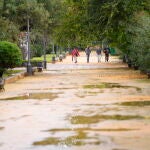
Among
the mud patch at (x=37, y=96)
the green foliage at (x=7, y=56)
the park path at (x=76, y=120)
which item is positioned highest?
the green foliage at (x=7, y=56)

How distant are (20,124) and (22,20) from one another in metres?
26.7

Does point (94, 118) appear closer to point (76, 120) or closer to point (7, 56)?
point (76, 120)

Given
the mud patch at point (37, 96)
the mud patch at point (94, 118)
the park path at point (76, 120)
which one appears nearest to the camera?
the park path at point (76, 120)

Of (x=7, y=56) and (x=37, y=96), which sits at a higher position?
(x=7, y=56)

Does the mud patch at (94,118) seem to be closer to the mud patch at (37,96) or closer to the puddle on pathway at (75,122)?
the puddle on pathway at (75,122)

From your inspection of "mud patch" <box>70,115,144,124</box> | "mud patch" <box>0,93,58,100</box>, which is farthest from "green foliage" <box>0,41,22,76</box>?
"mud patch" <box>70,115,144,124</box>


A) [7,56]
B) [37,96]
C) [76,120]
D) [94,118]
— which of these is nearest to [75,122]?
[76,120]

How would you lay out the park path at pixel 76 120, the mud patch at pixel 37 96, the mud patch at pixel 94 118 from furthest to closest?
the mud patch at pixel 37 96, the mud patch at pixel 94 118, the park path at pixel 76 120

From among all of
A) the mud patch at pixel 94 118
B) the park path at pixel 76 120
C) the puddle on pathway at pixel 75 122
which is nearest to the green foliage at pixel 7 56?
the park path at pixel 76 120

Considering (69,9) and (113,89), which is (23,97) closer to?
(113,89)

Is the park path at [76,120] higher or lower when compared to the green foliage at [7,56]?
lower

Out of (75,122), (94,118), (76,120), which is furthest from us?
(94,118)

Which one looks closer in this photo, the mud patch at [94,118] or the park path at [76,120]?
the park path at [76,120]

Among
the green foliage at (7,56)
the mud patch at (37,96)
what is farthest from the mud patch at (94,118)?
the green foliage at (7,56)
